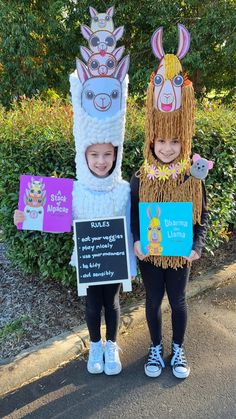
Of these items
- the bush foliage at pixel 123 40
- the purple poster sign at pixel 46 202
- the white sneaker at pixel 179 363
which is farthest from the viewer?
the bush foliage at pixel 123 40

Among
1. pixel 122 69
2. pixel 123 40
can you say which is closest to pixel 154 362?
pixel 122 69

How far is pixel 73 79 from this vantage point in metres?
2.49

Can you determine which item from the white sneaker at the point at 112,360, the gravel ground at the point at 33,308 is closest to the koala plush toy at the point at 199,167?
the white sneaker at the point at 112,360

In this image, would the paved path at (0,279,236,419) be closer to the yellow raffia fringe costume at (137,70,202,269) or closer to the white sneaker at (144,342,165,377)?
the white sneaker at (144,342,165,377)

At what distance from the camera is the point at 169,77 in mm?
2363

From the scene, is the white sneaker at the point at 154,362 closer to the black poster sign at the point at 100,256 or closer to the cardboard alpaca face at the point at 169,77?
the black poster sign at the point at 100,256

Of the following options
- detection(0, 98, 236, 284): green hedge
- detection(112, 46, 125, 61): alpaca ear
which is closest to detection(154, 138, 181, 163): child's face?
detection(112, 46, 125, 61): alpaca ear

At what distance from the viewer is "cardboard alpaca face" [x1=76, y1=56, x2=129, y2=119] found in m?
2.40

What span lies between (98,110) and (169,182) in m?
0.61

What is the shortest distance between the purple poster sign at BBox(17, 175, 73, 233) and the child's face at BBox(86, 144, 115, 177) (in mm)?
174

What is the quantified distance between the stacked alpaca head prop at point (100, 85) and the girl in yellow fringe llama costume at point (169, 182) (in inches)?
7.4

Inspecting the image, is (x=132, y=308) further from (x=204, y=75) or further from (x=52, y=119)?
(x=204, y=75)

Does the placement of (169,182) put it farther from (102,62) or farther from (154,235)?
(102,62)

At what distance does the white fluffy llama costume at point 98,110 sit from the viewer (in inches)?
94.3
